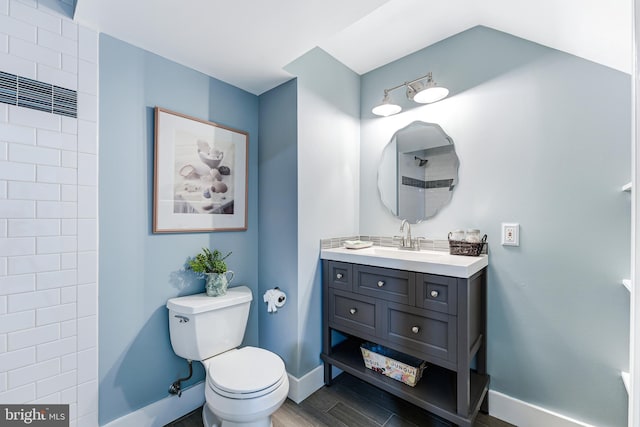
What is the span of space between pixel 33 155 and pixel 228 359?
4.32 feet

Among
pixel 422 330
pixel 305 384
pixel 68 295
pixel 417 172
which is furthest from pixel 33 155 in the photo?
pixel 417 172

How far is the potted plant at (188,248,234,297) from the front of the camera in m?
1.67

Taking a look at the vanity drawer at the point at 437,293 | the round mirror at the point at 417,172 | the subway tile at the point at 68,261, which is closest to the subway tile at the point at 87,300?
the subway tile at the point at 68,261

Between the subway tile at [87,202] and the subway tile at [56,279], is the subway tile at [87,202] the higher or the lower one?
the higher one

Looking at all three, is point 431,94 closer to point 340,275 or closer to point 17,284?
point 340,275

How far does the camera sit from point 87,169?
53.8 inches

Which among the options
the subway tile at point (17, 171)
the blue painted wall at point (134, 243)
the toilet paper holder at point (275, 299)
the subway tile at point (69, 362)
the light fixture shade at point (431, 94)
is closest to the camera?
the subway tile at point (17, 171)

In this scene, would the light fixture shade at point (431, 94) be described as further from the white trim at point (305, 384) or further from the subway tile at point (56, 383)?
the subway tile at point (56, 383)

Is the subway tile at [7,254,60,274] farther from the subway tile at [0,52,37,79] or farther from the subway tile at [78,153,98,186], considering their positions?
the subway tile at [0,52,37,79]

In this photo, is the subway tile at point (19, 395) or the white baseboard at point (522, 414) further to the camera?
the white baseboard at point (522, 414)

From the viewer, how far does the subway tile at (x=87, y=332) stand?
135 cm

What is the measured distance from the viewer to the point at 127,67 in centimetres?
150

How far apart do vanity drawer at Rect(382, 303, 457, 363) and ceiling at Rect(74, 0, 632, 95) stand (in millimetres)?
1430

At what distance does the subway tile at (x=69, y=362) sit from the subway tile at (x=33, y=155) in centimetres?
90
